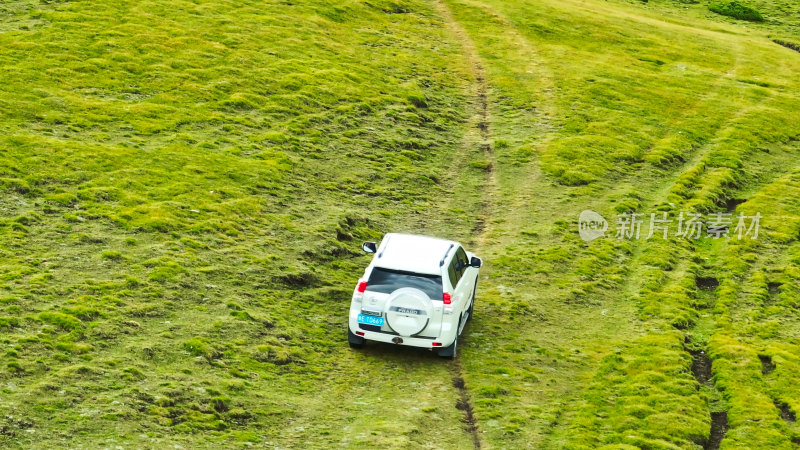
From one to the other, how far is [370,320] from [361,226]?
13.0 m

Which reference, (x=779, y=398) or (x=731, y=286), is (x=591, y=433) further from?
(x=731, y=286)

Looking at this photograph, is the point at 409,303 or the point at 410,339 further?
the point at 410,339

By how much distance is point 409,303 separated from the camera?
2497 cm

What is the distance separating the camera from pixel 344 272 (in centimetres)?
3325

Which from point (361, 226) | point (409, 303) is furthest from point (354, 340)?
point (361, 226)

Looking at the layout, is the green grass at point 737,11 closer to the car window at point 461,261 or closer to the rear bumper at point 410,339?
the car window at point 461,261

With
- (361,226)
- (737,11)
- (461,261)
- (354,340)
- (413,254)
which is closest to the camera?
(413,254)

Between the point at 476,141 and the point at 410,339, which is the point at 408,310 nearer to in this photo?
the point at 410,339

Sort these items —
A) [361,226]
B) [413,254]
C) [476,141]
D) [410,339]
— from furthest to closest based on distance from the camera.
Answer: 1. [476,141]
2. [361,226]
3. [413,254]
4. [410,339]

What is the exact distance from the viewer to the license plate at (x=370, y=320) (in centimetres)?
2523

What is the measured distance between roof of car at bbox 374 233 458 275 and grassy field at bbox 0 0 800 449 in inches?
108

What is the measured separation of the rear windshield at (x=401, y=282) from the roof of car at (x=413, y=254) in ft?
0.51

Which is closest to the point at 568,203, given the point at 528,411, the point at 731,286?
the point at 731,286

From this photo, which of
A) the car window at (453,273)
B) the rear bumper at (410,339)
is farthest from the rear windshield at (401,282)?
the rear bumper at (410,339)
